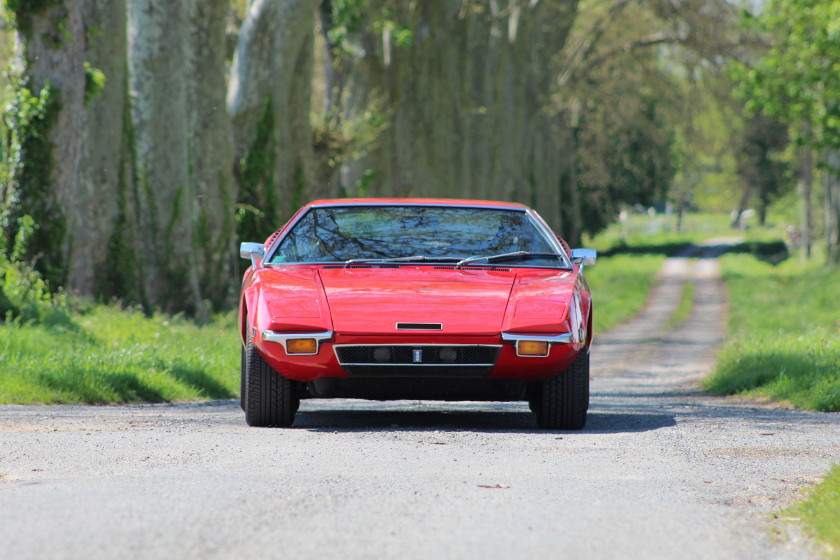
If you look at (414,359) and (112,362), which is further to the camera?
(112,362)

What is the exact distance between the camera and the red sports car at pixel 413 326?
7.39m

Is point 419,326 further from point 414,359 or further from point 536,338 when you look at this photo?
point 536,338

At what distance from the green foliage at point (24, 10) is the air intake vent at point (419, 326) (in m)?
8.11

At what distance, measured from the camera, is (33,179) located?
14.0 meters

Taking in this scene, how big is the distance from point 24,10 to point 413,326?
824 centimetres

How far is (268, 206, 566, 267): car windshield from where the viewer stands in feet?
27.3

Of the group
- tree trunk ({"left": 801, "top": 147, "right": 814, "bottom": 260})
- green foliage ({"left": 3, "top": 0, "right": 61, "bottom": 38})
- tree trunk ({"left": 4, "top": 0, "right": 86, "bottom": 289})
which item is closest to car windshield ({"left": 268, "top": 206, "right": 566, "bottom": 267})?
tree trunk ({"left": 4, "top": 0, "right": 86, "bottom": 289})

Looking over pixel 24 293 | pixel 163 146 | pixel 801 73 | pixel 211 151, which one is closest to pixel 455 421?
pixel 24 293

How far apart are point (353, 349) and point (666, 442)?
1.85m

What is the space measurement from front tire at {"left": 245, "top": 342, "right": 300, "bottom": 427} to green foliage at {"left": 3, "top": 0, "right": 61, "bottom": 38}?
7411 mm

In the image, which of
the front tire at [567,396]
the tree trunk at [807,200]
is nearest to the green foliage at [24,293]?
the front tire at [567,396]

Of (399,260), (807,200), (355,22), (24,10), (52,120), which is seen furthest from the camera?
(807,200)

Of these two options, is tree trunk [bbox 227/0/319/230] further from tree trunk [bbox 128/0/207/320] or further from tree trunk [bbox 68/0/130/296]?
tree trunk [bbox 68/0/130/296]

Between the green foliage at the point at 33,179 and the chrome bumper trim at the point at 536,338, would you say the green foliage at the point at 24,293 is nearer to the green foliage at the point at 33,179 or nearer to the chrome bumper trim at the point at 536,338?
the green foliage at the point at 33,179
